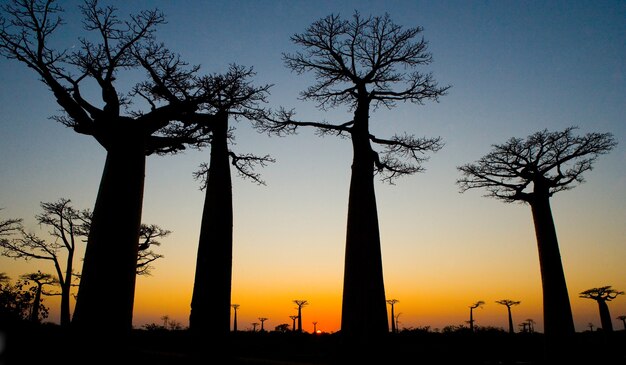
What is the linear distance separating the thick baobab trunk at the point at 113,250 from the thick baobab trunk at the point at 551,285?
35.5 ft

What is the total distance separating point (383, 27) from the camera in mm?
9188

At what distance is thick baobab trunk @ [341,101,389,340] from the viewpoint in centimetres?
639

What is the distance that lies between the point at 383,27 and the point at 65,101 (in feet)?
21.5

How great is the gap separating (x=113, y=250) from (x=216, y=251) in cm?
199

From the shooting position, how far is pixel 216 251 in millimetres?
6980

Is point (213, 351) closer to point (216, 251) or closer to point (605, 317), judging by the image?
point (216, 251)

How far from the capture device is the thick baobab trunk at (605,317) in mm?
18359

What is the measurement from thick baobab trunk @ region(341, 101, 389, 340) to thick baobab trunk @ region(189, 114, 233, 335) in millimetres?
2018

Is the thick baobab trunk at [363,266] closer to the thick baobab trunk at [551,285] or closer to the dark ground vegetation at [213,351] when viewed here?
the dark ground vegetation at [213,351]

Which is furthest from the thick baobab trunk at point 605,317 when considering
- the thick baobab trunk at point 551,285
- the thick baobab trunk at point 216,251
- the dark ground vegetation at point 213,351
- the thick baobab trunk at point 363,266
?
the thick baobab trunk at point 216,251

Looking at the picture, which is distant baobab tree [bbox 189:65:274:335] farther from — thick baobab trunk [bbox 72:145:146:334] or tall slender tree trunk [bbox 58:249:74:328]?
tall slender tree trunk [bbox 58:249:74:328]

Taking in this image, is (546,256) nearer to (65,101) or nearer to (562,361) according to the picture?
(562,361)

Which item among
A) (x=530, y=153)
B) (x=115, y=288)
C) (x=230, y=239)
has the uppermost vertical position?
(x=530, y=153)

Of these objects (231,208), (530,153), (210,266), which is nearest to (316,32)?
(231,208)
